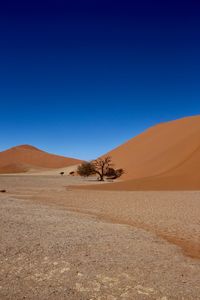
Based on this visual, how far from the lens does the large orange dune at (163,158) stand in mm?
33656

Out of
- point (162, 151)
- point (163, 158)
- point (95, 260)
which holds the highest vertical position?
point (162, 151)

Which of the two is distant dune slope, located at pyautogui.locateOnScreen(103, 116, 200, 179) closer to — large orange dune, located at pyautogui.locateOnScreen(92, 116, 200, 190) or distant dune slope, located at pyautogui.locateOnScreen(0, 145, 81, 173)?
large orange dune, located at pyautogui.locateOnScreen(92, 116, 200, 190)

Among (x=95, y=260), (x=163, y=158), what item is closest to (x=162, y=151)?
(x=163, y=158)

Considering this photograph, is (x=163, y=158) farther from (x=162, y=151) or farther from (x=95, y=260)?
(x=95, y=260)

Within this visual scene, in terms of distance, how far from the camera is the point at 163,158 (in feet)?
180

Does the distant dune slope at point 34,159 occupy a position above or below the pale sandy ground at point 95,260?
above

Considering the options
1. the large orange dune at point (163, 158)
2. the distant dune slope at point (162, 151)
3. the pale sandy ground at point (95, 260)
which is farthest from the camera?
the distant dune slope at point (162, 151)

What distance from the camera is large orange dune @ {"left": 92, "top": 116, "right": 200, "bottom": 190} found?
3366 cm

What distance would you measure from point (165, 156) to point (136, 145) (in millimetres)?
20398

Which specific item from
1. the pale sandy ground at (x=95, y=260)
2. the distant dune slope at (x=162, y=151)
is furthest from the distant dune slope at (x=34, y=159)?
the pale sandy ground at (x=95, y=260)

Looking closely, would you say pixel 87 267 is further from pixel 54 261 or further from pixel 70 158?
pixel 70 158

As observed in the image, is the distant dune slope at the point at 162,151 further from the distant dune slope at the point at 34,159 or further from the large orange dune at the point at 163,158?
the distant dune slope at the point at 34,159

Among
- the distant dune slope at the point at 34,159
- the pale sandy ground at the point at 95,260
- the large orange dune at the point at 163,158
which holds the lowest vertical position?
the pale sandy ground at the point at 95,260

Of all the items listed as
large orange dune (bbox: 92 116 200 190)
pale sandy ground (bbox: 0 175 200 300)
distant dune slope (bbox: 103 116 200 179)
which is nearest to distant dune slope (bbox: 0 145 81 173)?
distant dune slope (bbox: 103 116 200 179)
